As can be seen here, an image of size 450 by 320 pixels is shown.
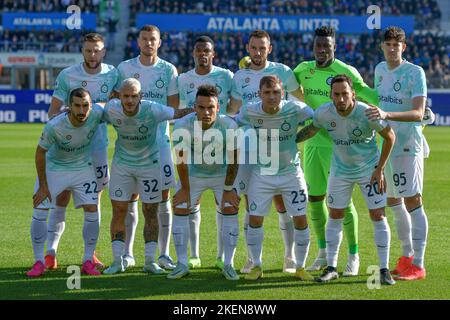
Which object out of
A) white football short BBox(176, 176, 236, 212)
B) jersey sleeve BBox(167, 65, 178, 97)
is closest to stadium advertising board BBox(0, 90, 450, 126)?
jersey sleeve BBox(167, 65, 178, 97)

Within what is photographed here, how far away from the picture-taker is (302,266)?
26.6ft

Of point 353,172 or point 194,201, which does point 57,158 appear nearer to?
point 194,201

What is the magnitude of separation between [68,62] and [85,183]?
3276 cm

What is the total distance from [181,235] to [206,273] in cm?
49

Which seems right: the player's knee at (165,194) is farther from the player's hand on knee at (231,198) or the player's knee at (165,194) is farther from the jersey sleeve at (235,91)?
the jersey sleeve at (235,91)

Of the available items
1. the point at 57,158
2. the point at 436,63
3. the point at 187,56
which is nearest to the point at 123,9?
the point at 187,56

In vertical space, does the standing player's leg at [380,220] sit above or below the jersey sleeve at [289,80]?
below

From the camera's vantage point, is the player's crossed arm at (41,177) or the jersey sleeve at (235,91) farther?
the jersey sleeve at (235,91)

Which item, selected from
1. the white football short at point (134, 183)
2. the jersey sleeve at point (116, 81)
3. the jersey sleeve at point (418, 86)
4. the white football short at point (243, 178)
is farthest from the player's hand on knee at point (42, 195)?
the jersey sleeve at point (418, 86)

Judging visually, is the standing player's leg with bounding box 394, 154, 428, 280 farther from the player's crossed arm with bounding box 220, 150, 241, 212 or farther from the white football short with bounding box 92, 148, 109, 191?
the white football short with bounding box 92, 148, 109, 191

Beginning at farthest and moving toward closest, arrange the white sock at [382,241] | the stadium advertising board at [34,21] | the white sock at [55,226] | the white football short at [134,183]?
the stadium advertising board at [34,21] → the white sock at [55,226] → the white football short at [134,183] → the white sock at [382,241]

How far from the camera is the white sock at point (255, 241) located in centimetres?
810

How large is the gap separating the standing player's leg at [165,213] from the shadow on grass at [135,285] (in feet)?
1.30

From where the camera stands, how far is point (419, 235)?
8250 millimetres
